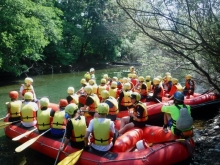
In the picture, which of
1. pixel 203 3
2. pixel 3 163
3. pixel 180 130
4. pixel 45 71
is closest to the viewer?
pixel 203 3

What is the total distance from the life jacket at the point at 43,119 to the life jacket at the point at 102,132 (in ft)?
5.56

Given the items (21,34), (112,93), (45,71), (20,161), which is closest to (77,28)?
(45,71)

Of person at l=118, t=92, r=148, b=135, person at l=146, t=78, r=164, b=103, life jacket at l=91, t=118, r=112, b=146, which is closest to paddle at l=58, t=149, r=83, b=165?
life jacket at l=91, t=118, r=112, b=146

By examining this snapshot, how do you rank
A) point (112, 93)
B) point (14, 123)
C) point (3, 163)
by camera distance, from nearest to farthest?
point (3, 163) < point (14, 123) < point (112, 93)

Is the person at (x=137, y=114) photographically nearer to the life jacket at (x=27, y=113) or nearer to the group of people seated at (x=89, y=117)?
the group of people seated at (x=89, y=117)

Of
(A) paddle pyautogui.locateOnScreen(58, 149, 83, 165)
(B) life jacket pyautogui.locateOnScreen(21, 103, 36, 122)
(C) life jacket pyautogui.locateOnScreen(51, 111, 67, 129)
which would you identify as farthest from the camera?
(B) life jacket pyautogui.locateOnScreen(21, 103, 36, 122)

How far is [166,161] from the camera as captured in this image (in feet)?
17.5

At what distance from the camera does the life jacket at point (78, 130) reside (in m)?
5.49

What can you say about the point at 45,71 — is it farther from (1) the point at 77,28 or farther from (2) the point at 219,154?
(2) the point at 219,154

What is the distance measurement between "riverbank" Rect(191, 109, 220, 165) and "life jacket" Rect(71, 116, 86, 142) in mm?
2637

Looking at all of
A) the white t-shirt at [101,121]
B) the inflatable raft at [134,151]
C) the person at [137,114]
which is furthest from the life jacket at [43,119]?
the person at [137,114]

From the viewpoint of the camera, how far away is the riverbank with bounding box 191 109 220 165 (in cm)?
600

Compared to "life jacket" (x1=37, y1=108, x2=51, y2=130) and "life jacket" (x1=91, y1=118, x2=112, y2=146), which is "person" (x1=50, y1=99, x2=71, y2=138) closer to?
"life jacket" (x1=37, y1=108, x2=51, y2=130)

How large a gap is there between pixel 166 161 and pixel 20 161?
358 cm
